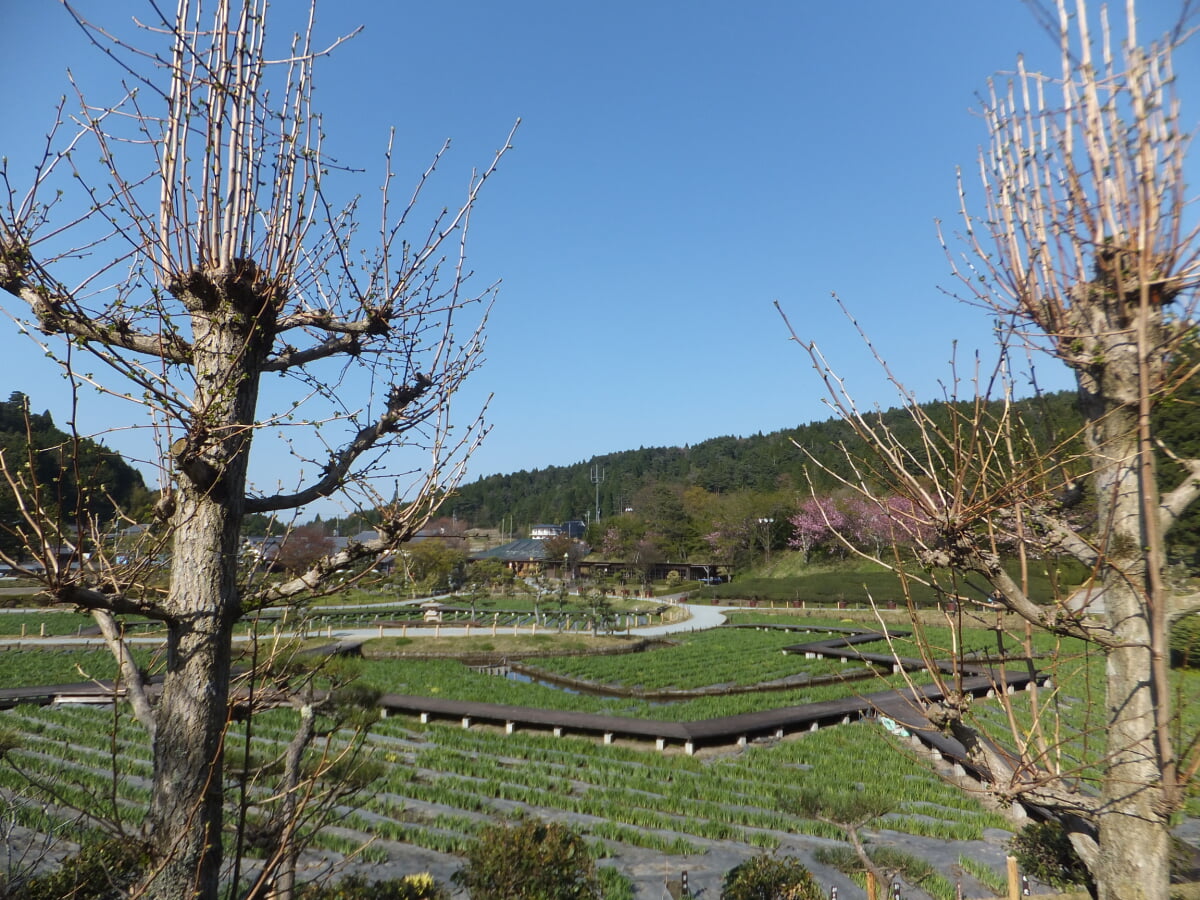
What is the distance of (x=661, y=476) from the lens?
90438 mm

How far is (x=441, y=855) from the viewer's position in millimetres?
7910

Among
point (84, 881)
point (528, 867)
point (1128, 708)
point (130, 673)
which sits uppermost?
point (130, 673)

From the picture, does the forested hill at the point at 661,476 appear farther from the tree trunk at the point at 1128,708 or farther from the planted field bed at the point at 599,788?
the tree trunk at the point at 1128,708

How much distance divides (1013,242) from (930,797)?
32.3 ft

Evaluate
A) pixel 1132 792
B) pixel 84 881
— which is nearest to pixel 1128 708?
pixel 1132 792

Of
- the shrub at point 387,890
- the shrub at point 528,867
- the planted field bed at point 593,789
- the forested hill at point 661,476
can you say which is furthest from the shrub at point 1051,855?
the forested hill at point 661,476

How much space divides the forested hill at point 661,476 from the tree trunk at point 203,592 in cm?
5555

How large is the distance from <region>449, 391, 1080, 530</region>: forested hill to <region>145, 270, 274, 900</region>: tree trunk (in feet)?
182

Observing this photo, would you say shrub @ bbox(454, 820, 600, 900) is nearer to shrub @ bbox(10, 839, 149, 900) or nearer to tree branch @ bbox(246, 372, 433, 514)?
shrub @ bbox(10, 839, 149, 900)

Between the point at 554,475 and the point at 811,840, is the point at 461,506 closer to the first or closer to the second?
the point at 554,475

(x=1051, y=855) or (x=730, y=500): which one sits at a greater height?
(x=730, y=500)

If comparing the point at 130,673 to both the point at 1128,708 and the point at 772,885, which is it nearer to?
the point at 1128,708

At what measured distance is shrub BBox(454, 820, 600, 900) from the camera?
545 cm

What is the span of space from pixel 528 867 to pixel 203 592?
167 inches
